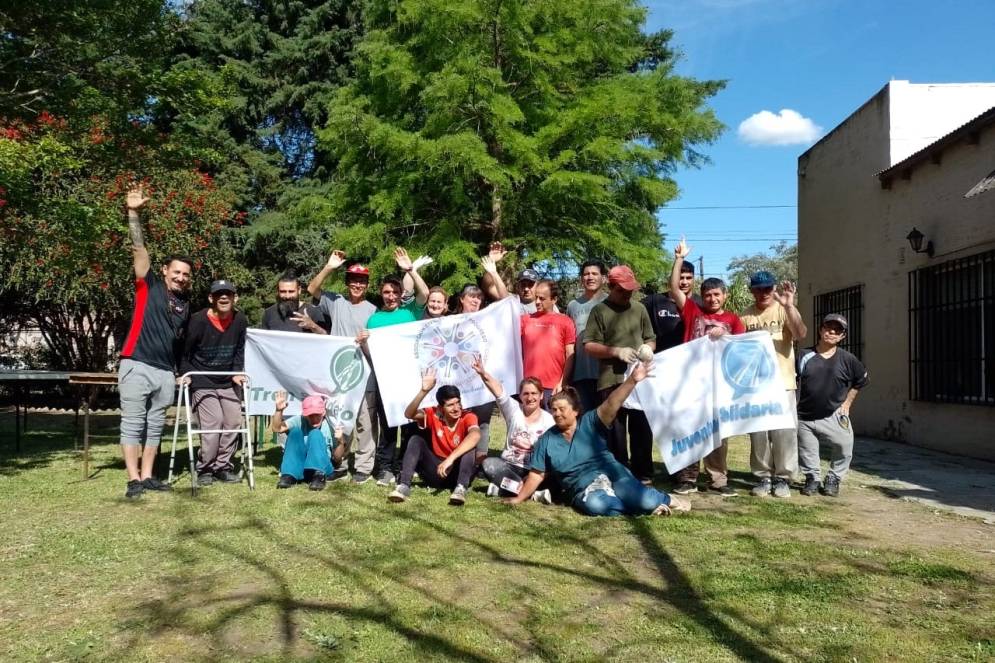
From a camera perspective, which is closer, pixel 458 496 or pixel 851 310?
pixel 458 496

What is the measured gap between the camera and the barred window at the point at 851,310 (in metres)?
12.4

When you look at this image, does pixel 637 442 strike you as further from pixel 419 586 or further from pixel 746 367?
Answer: pixel 419 586

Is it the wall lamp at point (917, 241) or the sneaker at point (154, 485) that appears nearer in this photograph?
the sneaker at point (154, 485)

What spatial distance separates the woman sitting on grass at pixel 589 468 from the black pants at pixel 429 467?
1.50ft

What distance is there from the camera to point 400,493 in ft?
19.6

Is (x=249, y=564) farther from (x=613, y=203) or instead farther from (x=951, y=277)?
(x=613, y=203)

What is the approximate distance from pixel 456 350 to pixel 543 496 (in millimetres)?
1743

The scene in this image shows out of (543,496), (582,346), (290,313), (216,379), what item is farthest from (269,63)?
(543,496)

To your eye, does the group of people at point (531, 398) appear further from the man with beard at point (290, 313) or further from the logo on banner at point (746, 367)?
the logo on banner at point (746, 367)

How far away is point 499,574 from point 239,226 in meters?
20.1

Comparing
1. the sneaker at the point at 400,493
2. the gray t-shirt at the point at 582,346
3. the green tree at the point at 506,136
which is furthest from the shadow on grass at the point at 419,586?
the green tree at the point at 506,136

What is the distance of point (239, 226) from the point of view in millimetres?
22234

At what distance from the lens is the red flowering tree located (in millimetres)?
8828

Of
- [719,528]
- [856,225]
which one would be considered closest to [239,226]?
[856,225]
